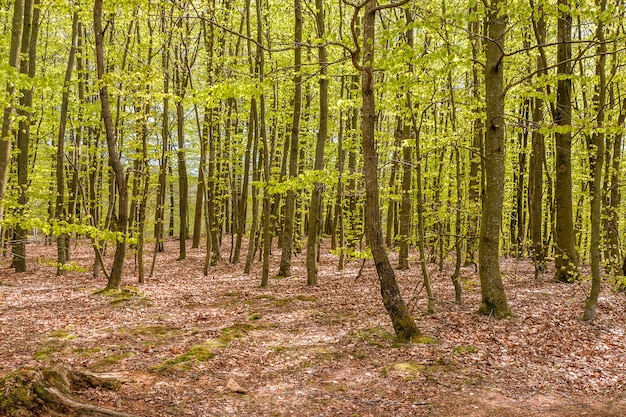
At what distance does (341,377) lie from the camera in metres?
6.93

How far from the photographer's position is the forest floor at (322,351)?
5930 mm

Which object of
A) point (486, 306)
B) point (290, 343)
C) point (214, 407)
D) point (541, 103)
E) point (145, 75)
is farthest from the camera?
point (541, 103)

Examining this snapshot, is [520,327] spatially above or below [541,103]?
below

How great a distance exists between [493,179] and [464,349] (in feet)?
12.4

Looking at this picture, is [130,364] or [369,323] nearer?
[130,364]

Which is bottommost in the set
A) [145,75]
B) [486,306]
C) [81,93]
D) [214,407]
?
[214,407]

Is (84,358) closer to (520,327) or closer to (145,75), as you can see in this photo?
(145,75)

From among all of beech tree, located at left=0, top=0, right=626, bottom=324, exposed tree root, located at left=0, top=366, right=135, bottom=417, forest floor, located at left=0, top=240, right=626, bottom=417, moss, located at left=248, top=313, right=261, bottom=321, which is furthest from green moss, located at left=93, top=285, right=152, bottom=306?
exposed tree root, located at left=0, top=366, right=135, bottom=417

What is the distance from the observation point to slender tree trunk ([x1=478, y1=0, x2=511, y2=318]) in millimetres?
9227

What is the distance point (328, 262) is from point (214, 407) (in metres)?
15.6

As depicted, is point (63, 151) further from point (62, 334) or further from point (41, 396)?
point (41, 396)

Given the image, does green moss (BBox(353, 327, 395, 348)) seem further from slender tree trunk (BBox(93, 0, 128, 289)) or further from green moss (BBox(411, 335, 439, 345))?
slender tree trunk (BBox(93, 0, 128, 289))

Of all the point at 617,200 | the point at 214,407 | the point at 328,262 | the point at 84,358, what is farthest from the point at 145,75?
the point at 617,200

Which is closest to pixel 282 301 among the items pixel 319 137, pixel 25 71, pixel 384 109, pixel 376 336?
pixel 376 336
